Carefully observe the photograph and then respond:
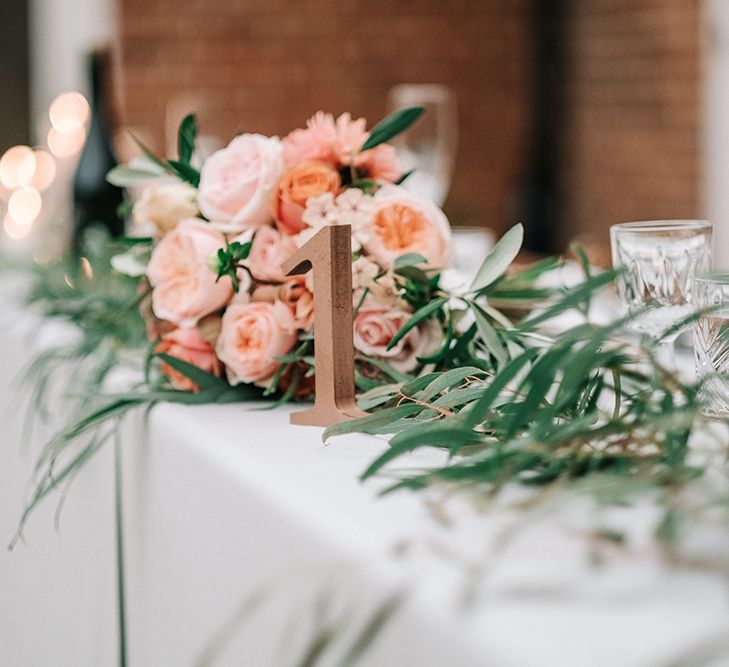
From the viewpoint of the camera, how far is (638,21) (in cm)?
342

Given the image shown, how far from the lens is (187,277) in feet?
2.52

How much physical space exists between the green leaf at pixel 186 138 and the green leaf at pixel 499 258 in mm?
280

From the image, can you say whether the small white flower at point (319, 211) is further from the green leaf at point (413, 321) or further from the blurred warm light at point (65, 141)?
the blurred warm light at point (65, 141)

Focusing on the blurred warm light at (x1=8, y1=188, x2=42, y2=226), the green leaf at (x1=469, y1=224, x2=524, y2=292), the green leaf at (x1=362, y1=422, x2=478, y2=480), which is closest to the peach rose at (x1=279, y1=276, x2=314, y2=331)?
the green leaf at (x1=469, y1=224, x2=524, y2=292)

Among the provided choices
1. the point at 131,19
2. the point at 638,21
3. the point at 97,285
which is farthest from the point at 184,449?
the point at 638,21

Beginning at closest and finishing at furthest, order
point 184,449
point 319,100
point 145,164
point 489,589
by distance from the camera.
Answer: point 489,589 → point 184,449 → point 145,164 → point 319,100

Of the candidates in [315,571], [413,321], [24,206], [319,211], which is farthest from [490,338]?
[24,206]

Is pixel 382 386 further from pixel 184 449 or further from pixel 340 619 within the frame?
pixel 340 619

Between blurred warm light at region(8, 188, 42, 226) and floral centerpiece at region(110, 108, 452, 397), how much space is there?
1.37 metres

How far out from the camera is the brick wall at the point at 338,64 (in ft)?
11.0

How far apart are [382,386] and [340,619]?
0.94 ft

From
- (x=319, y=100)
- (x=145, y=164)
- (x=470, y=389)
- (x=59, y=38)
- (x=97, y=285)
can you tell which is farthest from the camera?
(x=59, y=38)

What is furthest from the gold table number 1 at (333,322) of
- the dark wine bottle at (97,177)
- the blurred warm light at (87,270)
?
the dark wine bottle at (97,177)

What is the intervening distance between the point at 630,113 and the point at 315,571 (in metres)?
3.31
